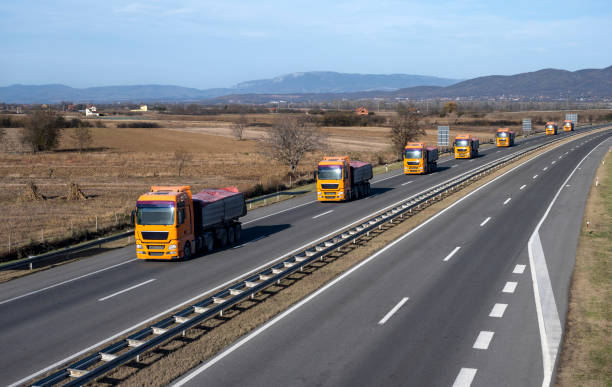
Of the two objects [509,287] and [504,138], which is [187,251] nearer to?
[509,287]

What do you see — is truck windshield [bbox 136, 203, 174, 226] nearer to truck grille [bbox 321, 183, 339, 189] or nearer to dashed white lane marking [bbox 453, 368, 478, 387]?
dashed white lane marking [bbox 453, 368, 478, 387]

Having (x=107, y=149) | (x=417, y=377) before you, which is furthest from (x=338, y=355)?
(x=107, y=149)

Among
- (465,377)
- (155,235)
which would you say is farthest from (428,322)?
(155,235)

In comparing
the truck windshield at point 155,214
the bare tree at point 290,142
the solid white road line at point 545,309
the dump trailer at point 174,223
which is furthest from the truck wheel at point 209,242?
the bare tree at point 290,142

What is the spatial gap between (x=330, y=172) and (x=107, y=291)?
22.3 metres

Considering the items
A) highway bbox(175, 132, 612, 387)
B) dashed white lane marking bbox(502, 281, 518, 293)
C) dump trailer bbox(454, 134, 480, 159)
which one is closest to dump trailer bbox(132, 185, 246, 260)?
highway bbox(175, 132, 612, 387)

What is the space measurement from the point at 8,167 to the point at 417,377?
6863 cm

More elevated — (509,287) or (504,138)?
(504,138)

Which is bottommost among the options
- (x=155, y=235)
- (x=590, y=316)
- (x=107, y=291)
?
(x=107, y=291)

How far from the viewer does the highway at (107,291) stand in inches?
571

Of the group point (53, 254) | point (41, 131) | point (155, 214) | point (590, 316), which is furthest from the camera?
point (41, 131)

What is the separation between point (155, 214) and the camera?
23.5 metres

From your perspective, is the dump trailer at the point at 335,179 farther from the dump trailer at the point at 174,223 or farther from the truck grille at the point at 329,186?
the dump trailer at the point at 174,223

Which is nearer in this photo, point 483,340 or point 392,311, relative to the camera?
point 483,340
